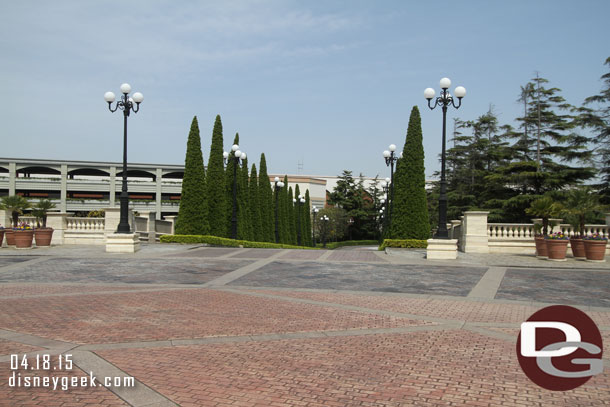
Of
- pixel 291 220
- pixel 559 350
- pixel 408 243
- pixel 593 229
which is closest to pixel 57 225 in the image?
pixel 408 243

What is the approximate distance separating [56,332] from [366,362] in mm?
4458

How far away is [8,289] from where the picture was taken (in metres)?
10.8

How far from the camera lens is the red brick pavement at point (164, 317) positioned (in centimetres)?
698

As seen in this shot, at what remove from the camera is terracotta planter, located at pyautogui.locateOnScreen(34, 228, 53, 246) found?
71.0 ft

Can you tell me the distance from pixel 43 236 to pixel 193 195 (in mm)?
8806

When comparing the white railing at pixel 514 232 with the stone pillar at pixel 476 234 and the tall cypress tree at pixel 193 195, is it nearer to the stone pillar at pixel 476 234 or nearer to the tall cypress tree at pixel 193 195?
the stone pillar at pixel 476 234

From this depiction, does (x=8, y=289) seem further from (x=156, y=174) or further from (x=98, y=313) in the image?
(x=156, y=174)

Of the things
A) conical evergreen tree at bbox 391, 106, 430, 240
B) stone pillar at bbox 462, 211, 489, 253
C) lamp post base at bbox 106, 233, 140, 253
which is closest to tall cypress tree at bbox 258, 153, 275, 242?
conical evergreen tree at bbox 391, 106, 430, 240

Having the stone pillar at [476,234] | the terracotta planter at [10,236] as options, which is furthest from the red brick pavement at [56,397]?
the stone pillar at [476,234]

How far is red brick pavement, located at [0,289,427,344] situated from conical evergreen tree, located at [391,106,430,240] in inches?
717

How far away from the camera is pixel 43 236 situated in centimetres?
2173

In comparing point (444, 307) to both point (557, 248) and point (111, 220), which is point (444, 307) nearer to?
point (557, 248)

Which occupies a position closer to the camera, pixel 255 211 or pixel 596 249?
pixel 596 249

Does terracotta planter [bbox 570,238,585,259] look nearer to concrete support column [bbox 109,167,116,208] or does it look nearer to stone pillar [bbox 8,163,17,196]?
concrete support column [bbox 109,167,116,208]
